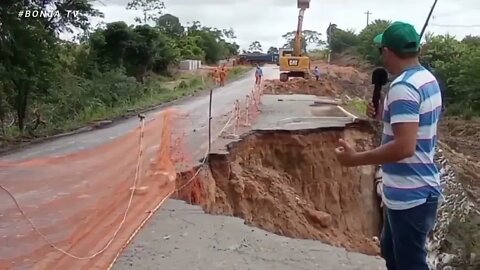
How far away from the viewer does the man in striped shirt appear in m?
4.02

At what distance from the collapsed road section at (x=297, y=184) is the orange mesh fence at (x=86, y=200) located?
78 cm

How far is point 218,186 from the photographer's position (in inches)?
543

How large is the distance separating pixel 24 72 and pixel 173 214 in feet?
43.4

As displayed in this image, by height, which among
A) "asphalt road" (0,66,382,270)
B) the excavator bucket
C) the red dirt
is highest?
the excavator bucket

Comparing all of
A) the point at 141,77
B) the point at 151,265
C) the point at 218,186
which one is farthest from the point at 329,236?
the point at 141,77

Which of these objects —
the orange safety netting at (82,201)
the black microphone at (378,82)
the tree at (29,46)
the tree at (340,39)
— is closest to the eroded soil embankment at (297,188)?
→ the orange safety netting at (82,201)

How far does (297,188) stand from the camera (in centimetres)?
1816

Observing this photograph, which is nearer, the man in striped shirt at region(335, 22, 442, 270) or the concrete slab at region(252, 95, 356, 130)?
the man in striped shirt at region(335, 22, 442, 270)

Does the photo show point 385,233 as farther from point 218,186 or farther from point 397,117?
point 218,186

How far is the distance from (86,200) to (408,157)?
5.95 metres

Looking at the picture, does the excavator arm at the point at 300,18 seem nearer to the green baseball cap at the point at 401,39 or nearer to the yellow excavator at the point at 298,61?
the yellow excavator at the point at 298,61

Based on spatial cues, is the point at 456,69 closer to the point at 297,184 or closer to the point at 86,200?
the point at 297,184

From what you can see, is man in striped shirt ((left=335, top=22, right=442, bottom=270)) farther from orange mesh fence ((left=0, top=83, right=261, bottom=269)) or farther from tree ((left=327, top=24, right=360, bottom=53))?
tree ((left=327, top=24, right=360, bottom=53))

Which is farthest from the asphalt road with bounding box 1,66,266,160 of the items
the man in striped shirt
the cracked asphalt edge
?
the man in striped shirt
